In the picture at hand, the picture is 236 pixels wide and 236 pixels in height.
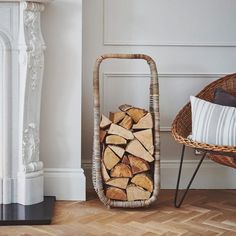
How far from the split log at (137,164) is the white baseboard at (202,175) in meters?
0.56

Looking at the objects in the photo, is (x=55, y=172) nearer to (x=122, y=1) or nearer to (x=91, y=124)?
(x=91, y=124)

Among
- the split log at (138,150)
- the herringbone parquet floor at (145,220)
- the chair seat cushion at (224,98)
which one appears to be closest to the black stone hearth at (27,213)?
the herringbone parquet floor at (145,220)

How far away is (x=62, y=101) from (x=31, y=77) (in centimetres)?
30

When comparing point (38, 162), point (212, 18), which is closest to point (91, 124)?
point (38, 162)

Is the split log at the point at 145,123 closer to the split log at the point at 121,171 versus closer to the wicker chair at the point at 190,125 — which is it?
the wicker chair at the point at 190,125

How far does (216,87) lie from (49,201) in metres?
1.27

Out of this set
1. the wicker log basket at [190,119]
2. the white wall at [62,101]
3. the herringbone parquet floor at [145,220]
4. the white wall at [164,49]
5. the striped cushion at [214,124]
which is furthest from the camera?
the white wall at [164,49]

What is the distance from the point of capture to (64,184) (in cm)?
308

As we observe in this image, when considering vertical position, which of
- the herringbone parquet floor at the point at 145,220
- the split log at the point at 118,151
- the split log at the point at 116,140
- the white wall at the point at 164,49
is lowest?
the herringbone parquet floor at the point at 145,220

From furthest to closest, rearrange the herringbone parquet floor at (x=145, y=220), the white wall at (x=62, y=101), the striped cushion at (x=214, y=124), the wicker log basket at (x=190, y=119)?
the white wall at (x=62, y=101) → the wicker log basket at (x=190, y=119) → the striped cushion at (x=214, y=124) → the herringbone parquet floor at (x=145, y=220)

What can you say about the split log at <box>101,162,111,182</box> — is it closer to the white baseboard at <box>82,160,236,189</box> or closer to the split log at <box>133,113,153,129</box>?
the split log at <box>133,113,153,129</box>

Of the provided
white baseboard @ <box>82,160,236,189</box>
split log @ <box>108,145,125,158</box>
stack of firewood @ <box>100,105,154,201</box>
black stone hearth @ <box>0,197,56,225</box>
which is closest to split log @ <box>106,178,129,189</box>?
stack of firewood @ <box>100,105,154,201</box>

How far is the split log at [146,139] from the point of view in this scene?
2.90 m

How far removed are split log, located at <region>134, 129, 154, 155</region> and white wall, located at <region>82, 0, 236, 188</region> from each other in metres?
0.53
